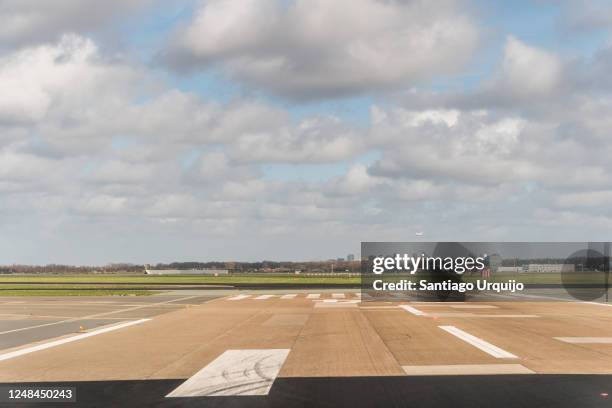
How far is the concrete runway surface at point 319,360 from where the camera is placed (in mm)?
10875

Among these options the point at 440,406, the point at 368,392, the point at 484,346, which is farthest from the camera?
the point at 484,346

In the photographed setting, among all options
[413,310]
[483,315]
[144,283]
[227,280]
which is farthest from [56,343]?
[227,280]

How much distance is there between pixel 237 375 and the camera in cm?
1312

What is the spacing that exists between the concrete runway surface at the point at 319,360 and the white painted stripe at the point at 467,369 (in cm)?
2

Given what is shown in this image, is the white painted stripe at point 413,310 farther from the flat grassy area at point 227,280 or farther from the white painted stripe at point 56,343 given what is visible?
the flat grassy area at point 227,280

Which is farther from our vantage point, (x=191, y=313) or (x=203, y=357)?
(x=191, y=313)

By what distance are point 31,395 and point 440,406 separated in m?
7.45

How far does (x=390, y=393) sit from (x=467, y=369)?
3.33m

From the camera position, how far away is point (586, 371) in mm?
13391

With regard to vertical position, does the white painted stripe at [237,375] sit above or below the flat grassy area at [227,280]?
above

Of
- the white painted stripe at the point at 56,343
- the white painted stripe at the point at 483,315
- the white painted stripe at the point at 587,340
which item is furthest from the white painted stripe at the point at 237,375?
the white painted stripe at the point at 483,315

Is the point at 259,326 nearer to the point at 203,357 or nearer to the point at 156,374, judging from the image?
the point at 203,357

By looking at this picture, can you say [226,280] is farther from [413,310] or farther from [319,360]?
[319,360]

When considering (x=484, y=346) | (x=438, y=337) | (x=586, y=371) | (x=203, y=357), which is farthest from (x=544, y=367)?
(x=203, y=357)
